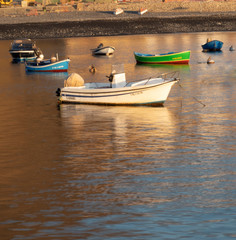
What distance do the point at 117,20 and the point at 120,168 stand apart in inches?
3787

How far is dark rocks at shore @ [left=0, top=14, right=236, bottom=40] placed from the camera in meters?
107

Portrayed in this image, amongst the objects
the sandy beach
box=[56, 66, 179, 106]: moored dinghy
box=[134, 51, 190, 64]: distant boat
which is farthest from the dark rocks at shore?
box=[56, 66, 179, 106]: moored dinghy

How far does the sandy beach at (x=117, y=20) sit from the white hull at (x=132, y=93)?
235ft

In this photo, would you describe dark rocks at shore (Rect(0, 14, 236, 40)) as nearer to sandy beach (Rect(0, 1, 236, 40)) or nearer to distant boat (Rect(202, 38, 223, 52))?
sandy beach (Rect(0, 1, 236, 40))

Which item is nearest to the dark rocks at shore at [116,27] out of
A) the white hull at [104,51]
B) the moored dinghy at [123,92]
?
the white hull at [104,51]

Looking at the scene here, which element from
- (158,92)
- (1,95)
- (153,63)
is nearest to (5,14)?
(153,63)

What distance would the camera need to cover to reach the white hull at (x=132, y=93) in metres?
34.0

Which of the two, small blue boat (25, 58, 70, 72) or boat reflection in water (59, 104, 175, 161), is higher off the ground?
small blue boat (25, 58, 70, 72)

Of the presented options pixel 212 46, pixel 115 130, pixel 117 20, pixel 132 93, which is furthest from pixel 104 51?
pixel 115 130

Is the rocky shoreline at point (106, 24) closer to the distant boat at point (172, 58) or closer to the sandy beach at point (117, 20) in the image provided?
the sandy beach at point (117, 20)

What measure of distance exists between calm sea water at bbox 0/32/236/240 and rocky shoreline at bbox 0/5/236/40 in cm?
6625

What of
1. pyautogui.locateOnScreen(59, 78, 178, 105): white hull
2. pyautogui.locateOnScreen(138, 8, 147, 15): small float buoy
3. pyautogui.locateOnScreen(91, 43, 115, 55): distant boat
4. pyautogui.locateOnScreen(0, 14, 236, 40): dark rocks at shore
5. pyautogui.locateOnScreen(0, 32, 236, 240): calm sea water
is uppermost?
pyautogui.locateOnScreen(138, 8, 147, 15): small float buoy

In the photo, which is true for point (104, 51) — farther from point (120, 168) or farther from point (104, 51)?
point (120, 168)

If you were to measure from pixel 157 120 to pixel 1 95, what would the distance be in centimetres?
1662
